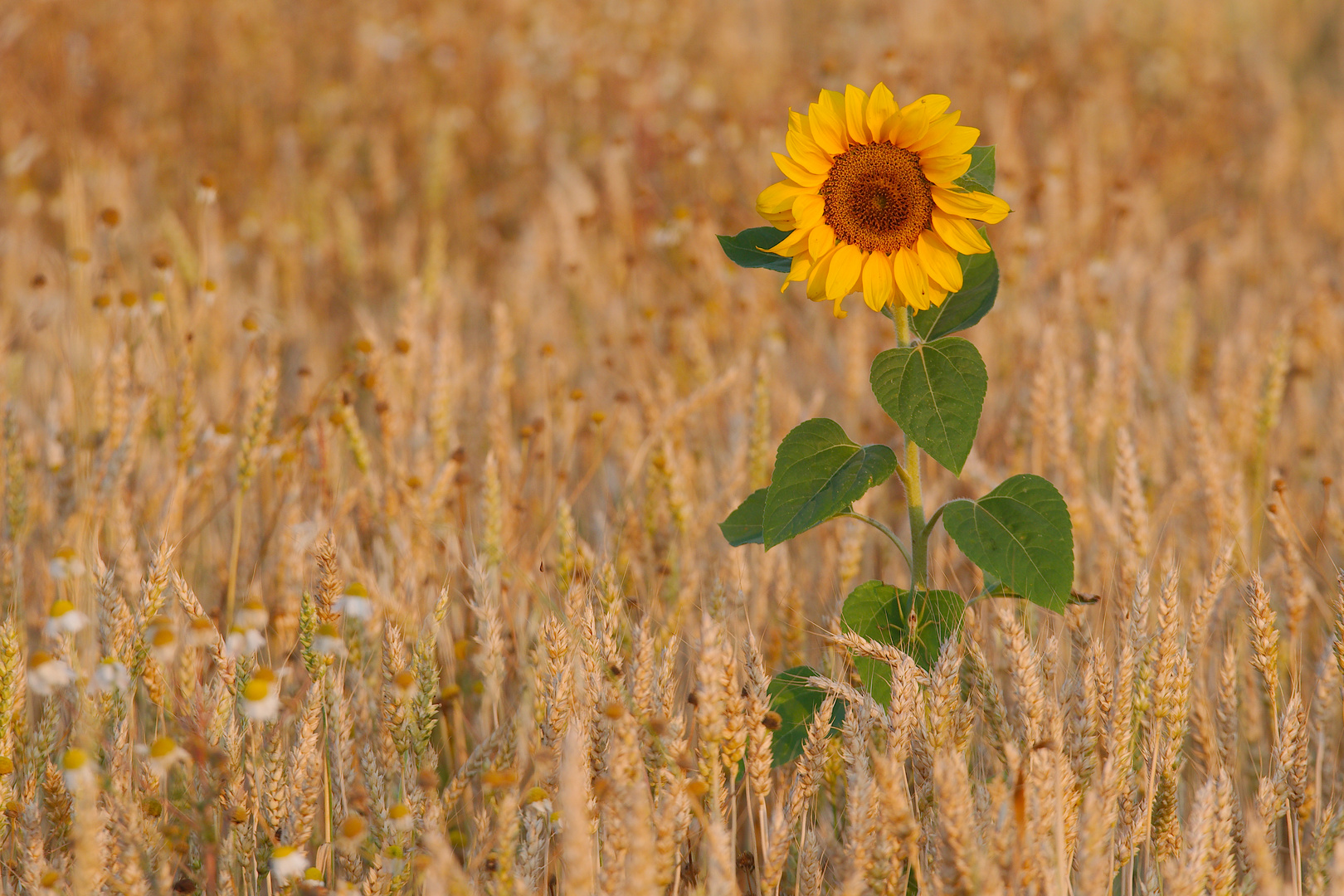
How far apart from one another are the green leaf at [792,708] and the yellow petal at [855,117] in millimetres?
737

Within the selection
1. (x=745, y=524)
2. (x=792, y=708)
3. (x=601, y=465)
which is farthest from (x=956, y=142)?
(x=601, y=465)

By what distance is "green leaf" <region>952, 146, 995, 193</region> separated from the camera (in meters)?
1.43

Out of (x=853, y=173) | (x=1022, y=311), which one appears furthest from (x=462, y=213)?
(x=853, y=173)

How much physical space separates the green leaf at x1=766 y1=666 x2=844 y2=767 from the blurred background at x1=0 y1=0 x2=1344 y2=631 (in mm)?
348

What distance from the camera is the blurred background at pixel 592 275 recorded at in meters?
2.43

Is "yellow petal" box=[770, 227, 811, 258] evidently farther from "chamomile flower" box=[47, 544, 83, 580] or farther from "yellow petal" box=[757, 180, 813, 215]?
"chamomile flower" box=[47, 544, 83, 580]

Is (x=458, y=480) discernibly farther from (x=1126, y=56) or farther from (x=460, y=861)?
(x=1126, y=56)

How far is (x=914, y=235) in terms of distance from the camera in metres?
1.46

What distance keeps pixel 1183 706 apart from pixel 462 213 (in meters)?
3.97

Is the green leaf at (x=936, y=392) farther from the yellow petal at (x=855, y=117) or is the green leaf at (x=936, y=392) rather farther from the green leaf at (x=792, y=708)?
the green leaf at (x=792, y=708)

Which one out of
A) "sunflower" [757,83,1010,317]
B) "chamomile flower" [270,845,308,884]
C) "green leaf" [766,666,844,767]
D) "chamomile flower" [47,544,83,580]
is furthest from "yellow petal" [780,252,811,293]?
"chamomile flower" [47,544,83,580]

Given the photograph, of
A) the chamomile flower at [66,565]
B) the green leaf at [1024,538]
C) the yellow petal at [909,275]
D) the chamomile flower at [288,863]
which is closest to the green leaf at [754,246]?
the yellow petal at [909,275]

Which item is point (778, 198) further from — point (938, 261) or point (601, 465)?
point (601, 465)

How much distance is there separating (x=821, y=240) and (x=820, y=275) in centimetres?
5
